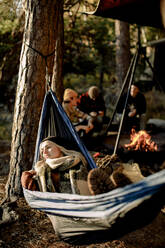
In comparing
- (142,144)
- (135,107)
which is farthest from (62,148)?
(135,107)

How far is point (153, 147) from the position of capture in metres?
4.53

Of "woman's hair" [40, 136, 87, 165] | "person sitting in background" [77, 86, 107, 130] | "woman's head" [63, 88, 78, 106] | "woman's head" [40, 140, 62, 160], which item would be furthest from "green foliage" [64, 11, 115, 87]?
"woman's head" [40, 140, 62, 160]

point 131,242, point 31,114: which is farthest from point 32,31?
point 131,242

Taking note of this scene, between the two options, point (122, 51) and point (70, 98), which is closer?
point (70, 98)

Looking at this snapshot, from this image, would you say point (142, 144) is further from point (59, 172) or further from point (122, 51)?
point (122, 51)

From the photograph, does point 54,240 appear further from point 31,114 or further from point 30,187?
point 31,114

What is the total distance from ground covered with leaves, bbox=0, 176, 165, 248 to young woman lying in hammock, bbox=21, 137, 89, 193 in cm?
53

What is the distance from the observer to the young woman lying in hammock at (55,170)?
7.75 feet

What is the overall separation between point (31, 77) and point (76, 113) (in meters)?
2.20

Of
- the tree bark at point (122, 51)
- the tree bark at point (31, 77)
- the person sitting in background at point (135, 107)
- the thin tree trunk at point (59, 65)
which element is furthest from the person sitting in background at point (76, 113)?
the tree bark at point (122, 51)

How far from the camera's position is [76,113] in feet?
17.0

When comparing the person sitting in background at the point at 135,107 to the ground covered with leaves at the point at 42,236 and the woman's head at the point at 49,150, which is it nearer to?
the ground covered with leaves at the point at 42,236

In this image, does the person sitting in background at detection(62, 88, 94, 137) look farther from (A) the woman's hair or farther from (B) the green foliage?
(B) the green foliage

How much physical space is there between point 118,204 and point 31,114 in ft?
5.61
